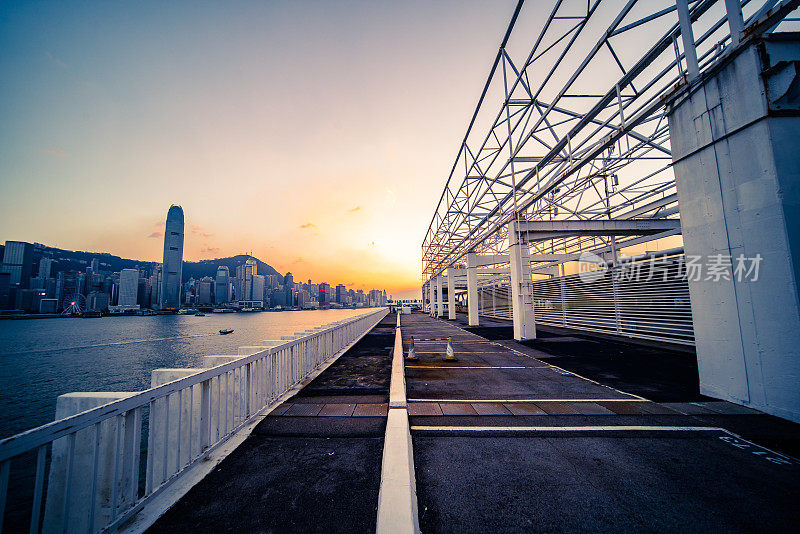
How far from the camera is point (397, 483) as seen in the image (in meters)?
3.02

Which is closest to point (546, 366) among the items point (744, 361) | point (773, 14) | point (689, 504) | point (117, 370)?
point (744, 361)

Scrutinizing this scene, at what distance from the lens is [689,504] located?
9.49 ft

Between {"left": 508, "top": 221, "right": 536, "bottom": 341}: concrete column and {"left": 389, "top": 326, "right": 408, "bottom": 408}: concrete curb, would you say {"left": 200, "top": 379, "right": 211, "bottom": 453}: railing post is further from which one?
{"left": 508, "top": 221, "right": 536, "bottom": 341}: concrete column

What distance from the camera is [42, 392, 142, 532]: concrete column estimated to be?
93.4 inches

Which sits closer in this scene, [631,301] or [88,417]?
[88,417]

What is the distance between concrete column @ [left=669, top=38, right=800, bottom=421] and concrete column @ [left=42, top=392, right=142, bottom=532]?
9.17m

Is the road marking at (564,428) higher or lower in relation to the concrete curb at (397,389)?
lower

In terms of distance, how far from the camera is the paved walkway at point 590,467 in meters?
2.71

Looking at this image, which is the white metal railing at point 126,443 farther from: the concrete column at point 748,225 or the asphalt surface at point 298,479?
the concrete column at point 748,225

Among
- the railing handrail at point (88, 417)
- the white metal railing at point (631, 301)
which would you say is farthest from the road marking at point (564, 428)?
the white metal railing at point (631, 301)

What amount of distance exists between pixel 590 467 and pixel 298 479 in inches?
138

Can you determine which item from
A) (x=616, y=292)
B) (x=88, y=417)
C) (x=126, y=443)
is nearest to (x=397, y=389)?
(x=126, y=443)

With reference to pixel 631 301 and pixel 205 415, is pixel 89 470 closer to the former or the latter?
pixel 205 415

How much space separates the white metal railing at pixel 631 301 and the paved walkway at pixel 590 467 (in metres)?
10.2
